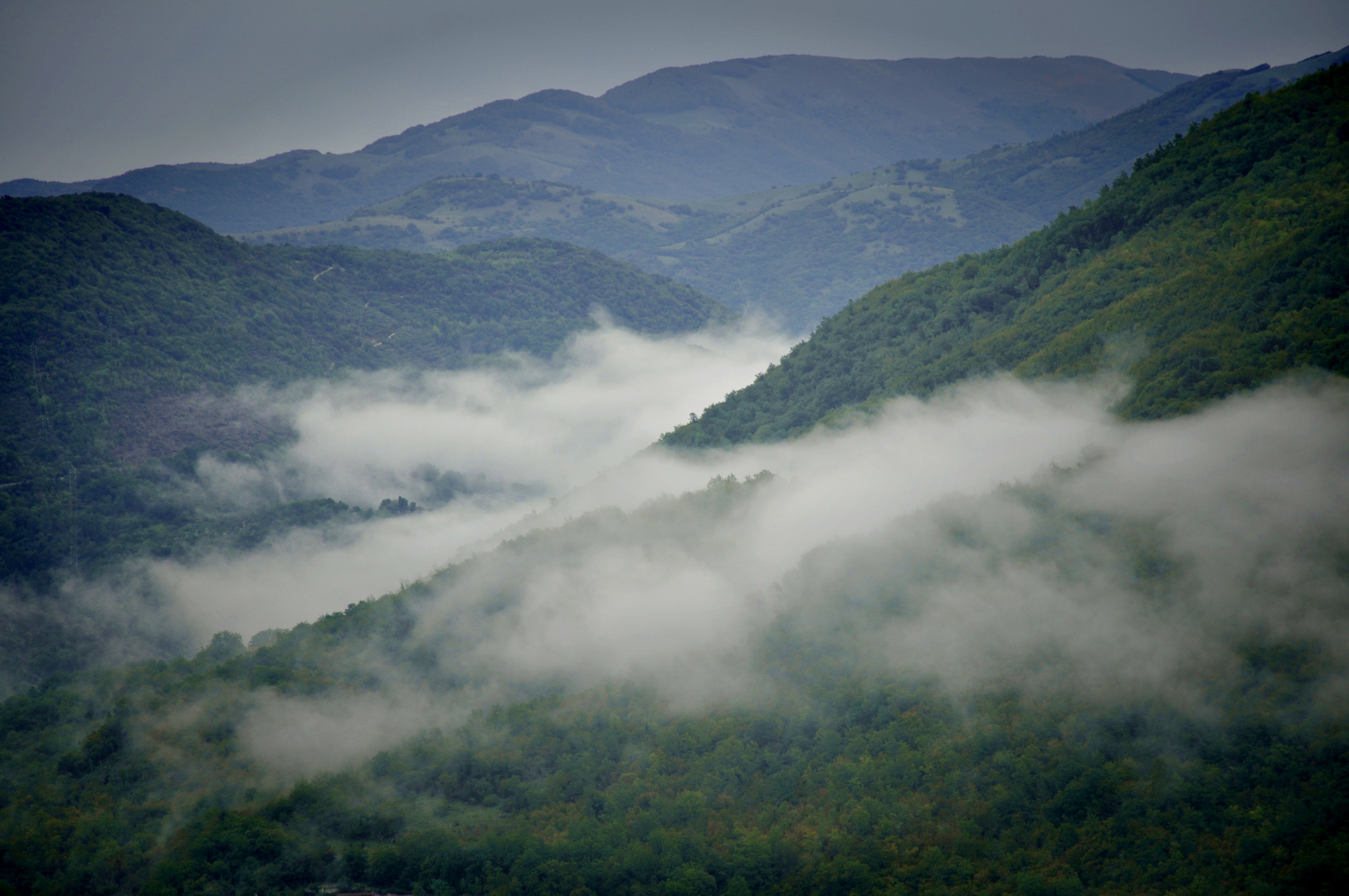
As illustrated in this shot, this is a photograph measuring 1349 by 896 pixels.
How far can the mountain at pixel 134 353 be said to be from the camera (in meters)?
94.2

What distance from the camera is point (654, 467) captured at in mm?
63812

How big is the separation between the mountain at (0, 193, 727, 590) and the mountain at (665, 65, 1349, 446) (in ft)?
A: 225

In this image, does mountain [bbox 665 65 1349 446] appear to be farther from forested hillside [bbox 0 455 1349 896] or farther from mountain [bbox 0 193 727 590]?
mountain [bbox 0 193 727 590]

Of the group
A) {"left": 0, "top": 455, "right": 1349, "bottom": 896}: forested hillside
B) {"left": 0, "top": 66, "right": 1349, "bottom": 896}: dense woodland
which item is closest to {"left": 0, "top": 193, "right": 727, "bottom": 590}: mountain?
{"left": 0, "top": 66, "right": 1349, "bottom": 896}: dense woodland

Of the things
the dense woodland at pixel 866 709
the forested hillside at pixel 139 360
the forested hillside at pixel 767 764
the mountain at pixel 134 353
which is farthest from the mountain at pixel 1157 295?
the mountain at pixel 134 353

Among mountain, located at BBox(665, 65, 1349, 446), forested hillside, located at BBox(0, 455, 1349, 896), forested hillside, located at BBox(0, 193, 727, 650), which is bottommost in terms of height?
forested hillside, located at BBox(0, 455, 1349, 896)

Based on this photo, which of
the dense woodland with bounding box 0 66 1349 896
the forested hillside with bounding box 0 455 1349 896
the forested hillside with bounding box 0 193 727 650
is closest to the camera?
the forested hillside with bounding box 0 455 1349 896

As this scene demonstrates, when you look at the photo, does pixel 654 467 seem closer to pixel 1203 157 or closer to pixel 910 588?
pixel 910 588

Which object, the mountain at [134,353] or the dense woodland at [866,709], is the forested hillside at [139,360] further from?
the dense woodland at [866,709]

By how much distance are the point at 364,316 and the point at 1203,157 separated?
153469 millimetres

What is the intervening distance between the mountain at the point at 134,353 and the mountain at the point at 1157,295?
2699 inches

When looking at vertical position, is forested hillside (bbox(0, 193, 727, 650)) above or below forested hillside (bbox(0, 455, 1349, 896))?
above

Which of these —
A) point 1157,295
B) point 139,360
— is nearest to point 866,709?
point 1157,295

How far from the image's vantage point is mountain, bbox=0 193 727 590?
9419 centimetres
